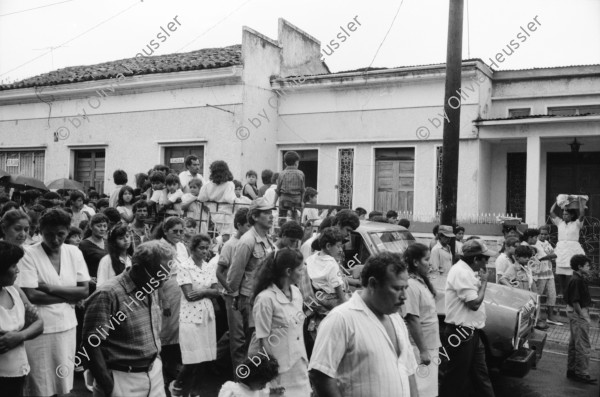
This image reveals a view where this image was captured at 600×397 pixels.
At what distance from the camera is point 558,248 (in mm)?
12047

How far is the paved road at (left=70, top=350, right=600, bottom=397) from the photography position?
6.89 metres

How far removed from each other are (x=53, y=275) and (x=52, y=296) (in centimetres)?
17

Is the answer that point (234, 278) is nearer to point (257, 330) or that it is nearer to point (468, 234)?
point (257, 330)

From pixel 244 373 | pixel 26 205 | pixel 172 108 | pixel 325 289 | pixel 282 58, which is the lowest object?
pixel 244 373

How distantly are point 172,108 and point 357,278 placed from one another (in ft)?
35.2

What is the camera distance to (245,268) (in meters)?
6.02

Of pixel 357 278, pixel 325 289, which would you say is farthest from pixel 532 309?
pixel 325 289

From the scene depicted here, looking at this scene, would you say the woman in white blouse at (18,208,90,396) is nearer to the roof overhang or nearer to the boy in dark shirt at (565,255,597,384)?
the boy in dark shirt at (565,255,597,384)

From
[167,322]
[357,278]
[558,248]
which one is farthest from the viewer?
[558,248]

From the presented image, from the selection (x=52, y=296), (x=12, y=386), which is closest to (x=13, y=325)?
(x=12, y=386)

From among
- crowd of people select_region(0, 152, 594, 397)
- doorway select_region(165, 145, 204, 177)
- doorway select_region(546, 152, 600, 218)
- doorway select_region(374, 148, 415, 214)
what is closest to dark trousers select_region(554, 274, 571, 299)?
doorway select_region(546, 152, 600, 218)

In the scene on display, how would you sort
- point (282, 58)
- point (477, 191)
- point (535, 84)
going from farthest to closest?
1. point (282, 58)
2. point (535, 84)
3. point (477, 191)

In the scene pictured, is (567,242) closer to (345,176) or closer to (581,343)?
(581,343)

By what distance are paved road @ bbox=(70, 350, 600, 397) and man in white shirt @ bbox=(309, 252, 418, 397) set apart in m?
3.59
